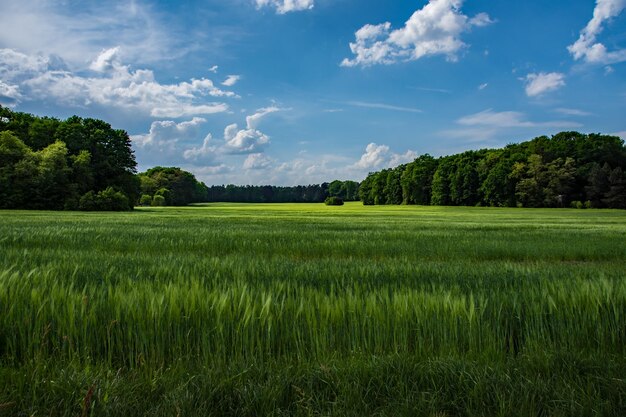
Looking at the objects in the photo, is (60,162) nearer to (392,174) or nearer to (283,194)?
(392,174)

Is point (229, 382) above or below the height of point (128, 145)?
below

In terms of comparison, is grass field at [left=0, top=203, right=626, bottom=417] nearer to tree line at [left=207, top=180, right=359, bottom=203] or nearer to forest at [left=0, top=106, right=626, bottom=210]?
forest at [left=0, top=106, right=626, bottom=210]

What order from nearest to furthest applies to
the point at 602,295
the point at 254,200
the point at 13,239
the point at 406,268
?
the point at 602,295 → the point at 406,268 → the point at 13,239 → the point at 254,200

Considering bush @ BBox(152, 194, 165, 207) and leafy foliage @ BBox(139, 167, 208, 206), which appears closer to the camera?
bush @ BBox(152, 194, 165, 207)

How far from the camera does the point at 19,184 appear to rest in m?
52.2

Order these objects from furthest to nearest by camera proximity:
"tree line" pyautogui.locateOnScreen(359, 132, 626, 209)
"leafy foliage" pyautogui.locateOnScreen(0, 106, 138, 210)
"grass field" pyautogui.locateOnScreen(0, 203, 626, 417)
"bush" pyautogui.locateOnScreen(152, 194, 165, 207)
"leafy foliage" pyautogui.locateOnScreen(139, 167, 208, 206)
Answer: "leafy foliage" pyautogui.locateOnScreen(139, 167, 208, 206), "bush" pyautogui.locateOnScreen(152, 194, 165, 207), "tree line" pyautogui.locateOnScreen(359, 132, 626, 209), "leafy foliage" pyautogui.locateOnScreen(0, 106, 138, 210), "grass field" pyautogui.locateOnScreen(0, 203, 626, 417)

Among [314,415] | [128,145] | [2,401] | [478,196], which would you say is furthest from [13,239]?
[478,196]

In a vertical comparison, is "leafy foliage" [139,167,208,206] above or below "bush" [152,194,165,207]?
above

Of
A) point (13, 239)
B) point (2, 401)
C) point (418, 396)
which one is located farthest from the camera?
point (13, 239)

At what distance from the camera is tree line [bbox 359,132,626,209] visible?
77875 millimetres

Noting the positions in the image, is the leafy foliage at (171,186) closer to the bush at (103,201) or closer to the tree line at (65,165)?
the tree line at (65,165)

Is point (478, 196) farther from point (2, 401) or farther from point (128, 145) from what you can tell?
point (2, 401)

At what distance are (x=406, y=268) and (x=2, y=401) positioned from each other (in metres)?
4.95

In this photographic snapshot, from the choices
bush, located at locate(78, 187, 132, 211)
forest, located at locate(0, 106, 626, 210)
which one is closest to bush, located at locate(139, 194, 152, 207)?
forest, located at locate(0, 106, 626, 210)
